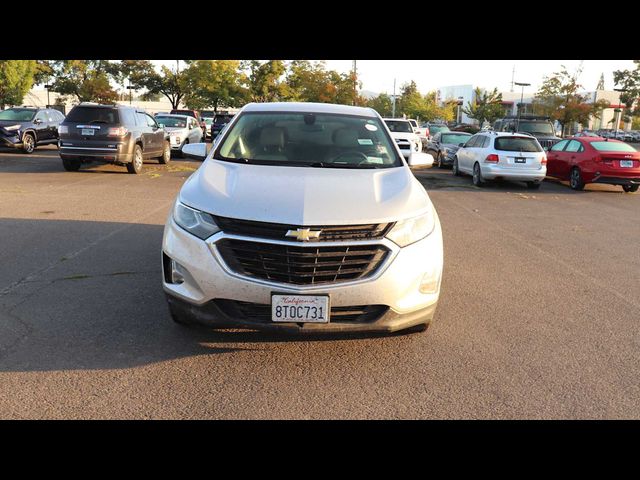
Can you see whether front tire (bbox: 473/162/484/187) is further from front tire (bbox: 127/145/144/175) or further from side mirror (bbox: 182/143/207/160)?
side mirror (bbox: 182/143/207/160)

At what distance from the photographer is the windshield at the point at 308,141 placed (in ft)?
16.9

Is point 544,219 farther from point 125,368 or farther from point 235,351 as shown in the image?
point 125,368

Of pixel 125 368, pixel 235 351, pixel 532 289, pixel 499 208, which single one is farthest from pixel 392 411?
pixel 499 208

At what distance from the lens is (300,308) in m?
3.68

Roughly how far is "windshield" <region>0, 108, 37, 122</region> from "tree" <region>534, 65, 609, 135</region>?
126 feet

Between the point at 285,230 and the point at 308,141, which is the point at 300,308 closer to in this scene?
the point at 285,230

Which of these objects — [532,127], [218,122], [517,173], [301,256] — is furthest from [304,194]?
[218,122]

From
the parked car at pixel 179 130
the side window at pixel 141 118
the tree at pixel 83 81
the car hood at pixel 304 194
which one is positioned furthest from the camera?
the tree at pixel 83 81

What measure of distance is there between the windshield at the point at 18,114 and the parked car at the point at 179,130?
15.1 feet

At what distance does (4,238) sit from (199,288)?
5.02 meters

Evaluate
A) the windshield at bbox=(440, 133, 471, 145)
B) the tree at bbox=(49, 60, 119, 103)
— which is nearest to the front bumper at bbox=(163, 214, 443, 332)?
the windshield at bbox=(440, 133, 471, 145)

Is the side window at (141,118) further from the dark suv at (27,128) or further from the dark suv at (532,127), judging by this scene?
the dark suv at (532,127)

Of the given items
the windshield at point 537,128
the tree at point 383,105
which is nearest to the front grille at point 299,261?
the windshield at point 537,128

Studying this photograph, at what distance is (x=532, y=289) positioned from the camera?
19.7 ft
